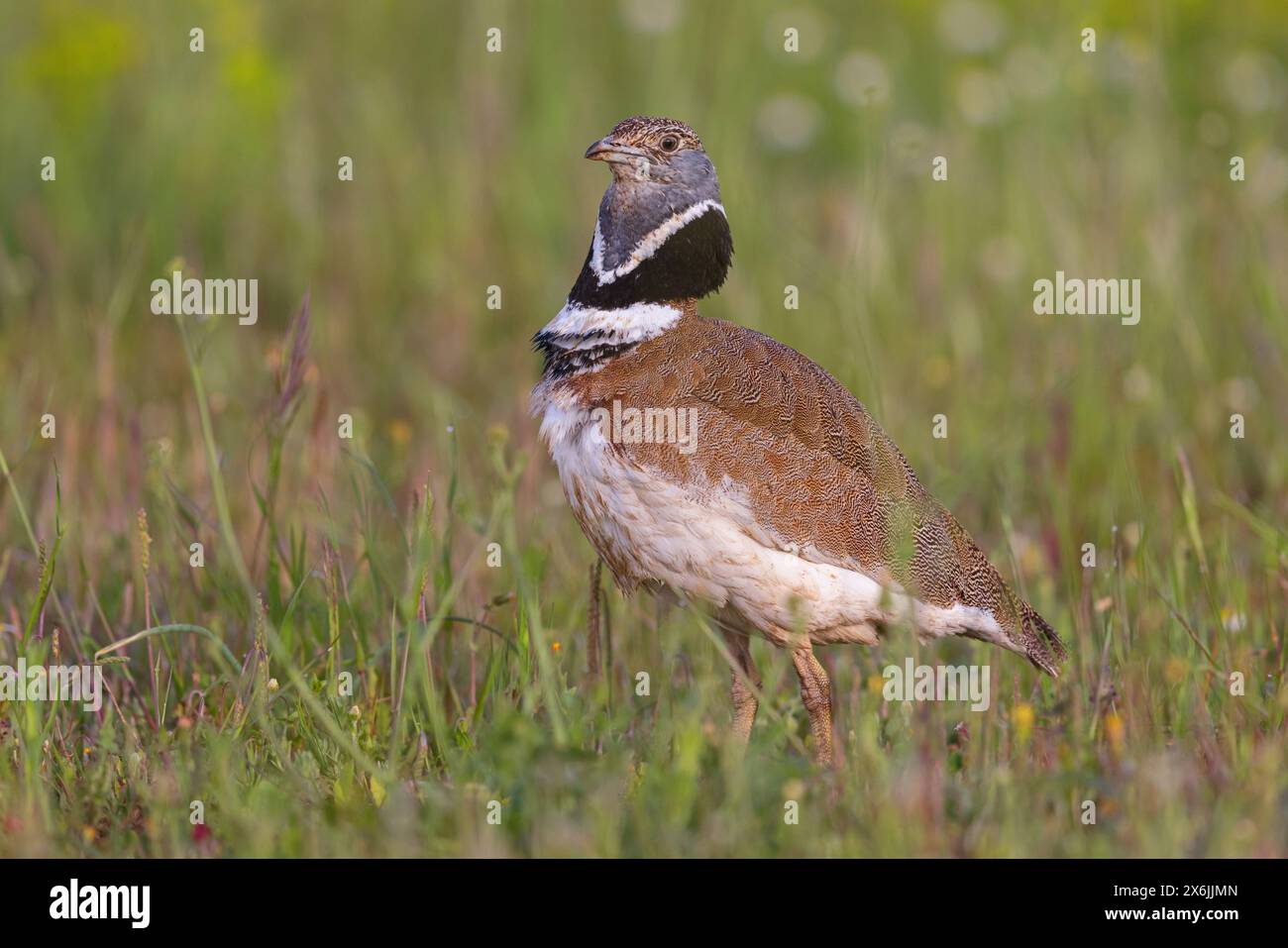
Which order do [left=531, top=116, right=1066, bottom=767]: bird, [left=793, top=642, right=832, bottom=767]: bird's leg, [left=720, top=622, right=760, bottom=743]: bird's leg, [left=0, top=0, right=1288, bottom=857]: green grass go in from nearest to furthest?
[left=0, top=0, right=1288, bottom=857]: green grass < [left=531, top=116, right=1066, bottom=767]: bird < [left=793, top=642, right=832, bottom=767]: bird's leg < [left=720, top=622, right=760, bottom=743]: bird's leg

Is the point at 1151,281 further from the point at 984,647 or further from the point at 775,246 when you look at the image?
the point at 984,647

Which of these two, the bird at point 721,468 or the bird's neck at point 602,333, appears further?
the bird's neck at point 602,333

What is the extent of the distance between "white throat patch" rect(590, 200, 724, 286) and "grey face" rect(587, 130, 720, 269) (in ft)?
0.04

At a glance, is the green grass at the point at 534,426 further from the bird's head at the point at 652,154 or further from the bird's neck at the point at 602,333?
the bird's head at the point at 652,154

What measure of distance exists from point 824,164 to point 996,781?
775 centimetres

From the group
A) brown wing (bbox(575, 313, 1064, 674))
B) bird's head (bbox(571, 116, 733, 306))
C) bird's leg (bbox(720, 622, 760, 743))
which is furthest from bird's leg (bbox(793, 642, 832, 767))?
bird's head (bbox(571, 116, 733, 306))

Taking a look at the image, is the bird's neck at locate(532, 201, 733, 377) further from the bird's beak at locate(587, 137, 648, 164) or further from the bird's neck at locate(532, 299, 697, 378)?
the bird's beak at locate(587, 137, 648, 164)

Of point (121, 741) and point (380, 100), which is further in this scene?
point (380, 100)

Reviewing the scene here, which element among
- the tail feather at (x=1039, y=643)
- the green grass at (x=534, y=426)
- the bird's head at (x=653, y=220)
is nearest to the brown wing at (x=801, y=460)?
the tail feather at (x=1039, y=643)

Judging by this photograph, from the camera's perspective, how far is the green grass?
415 centimetres

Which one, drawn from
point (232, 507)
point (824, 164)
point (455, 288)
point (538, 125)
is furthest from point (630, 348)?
point (824, 164)

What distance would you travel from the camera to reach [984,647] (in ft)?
17.9

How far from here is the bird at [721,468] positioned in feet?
15.3

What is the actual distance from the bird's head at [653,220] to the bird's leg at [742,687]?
105 centimetres
